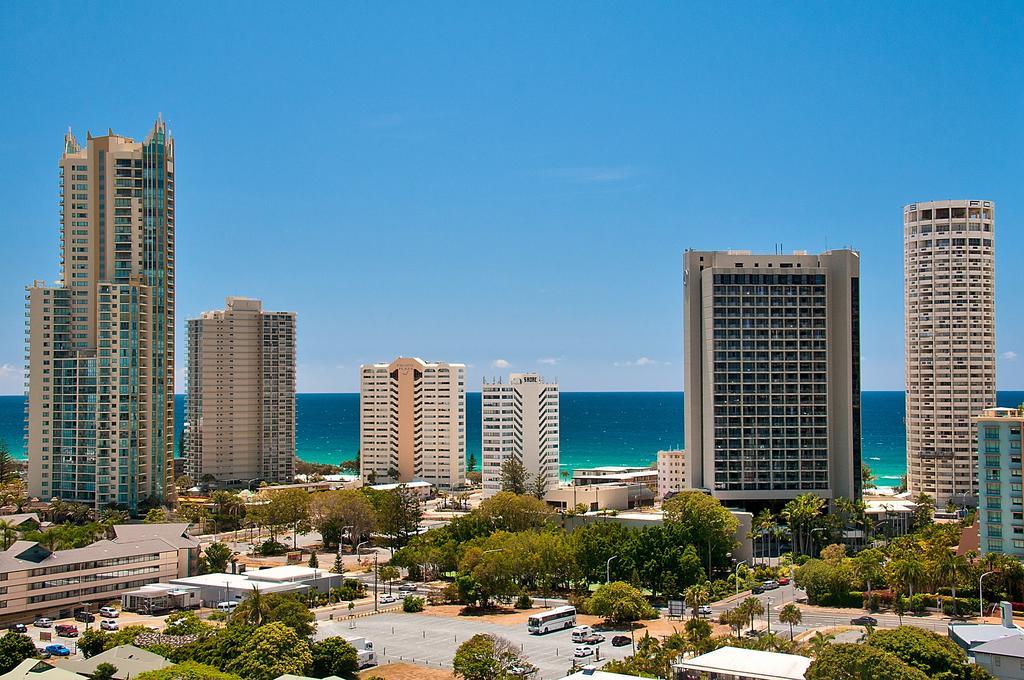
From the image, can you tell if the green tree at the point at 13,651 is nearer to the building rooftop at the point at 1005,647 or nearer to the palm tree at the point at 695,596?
the palm tree at the point at 695,596

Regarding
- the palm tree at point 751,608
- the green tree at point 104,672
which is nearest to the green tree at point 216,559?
the green tree at point 104,672

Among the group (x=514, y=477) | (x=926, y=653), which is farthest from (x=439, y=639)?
(x=514, y=477)

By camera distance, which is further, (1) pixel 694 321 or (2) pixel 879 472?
(2) pixel 879 472

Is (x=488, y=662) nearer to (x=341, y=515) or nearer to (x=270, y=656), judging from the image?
(x=270, y=656)

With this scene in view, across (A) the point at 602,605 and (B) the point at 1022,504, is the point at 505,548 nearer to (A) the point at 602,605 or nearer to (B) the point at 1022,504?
(A) the point at 602,605

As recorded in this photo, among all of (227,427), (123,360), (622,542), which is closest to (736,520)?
(622,542)

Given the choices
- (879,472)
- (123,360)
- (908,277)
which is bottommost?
A: (879,472)

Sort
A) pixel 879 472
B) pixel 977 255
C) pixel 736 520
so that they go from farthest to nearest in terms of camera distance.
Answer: pixel 879 472 → pixel 977 255 → pixel 736 520
